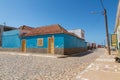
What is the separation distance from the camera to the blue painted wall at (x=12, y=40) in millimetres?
26016

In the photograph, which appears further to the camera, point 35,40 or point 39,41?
point 35,40

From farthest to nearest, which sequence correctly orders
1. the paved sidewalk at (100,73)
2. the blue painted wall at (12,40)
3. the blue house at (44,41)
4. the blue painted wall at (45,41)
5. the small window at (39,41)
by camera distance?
the blue painted wall at (12,40)
the small window at (39,41)
the blue house at (44,41)
the blue painted wall at (45,41)
the paved sidewalk at (100,73)

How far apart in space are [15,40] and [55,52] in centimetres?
1019

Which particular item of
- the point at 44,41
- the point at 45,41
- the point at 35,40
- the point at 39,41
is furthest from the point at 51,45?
the point at 35,40

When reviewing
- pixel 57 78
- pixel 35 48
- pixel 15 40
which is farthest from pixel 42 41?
pixel 57 78

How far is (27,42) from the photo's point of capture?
24.1m

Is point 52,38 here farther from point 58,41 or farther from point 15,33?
point 15,33

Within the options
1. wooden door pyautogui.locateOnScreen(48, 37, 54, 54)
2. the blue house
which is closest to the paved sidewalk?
the blue house

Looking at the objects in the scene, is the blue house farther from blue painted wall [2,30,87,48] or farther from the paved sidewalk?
the paved sidewalk

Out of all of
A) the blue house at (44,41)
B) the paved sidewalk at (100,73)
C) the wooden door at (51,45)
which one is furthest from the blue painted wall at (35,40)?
the paved sidewalk at (100,73)

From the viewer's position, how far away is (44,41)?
848 inches

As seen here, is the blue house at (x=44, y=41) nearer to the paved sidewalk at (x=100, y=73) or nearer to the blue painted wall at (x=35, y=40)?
the blue painted wall at (x=35, y=40)

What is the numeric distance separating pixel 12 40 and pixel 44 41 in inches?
345

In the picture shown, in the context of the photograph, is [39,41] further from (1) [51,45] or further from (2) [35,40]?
(1) [51,45]
